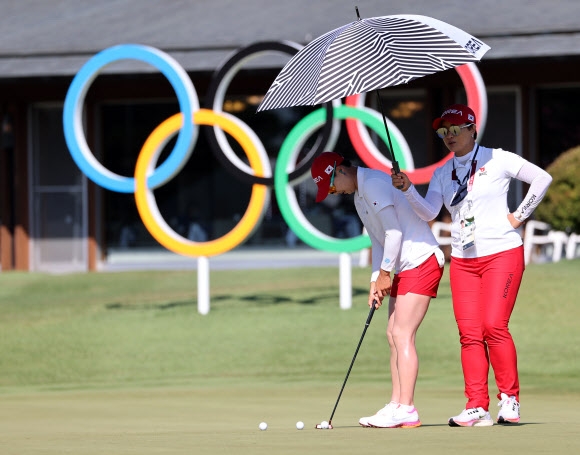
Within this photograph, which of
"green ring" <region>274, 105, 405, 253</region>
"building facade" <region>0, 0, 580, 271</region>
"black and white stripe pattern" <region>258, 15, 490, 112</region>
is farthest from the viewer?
"building facade" <region>0, 0, 580, 271</region>

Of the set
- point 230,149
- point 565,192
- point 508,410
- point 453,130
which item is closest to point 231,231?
point 230,149

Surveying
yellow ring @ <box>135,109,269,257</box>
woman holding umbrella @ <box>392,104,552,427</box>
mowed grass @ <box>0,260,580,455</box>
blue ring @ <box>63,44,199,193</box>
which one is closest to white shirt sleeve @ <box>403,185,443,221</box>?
woman holding umbrella @ <box>392,104,552,427</box>

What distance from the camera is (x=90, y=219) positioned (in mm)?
21984

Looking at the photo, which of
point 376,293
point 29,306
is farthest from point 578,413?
point 29,306

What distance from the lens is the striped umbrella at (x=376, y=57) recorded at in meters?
6.76

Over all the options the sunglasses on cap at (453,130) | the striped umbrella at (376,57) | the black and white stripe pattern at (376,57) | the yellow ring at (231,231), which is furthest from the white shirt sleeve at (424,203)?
the yellow ring at (231,231)

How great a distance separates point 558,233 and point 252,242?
611 centimetres

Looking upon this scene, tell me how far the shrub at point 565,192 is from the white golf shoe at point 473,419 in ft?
35.1

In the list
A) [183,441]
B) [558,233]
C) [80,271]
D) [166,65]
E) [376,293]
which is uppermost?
[166,65]

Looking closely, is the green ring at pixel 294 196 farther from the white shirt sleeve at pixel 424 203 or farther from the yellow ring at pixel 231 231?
the white shirt sleeve at pixel 424 203

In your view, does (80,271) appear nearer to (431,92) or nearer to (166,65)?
(431,92)

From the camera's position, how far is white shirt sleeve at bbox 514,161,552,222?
6.87m

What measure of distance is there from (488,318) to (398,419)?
0.78 metres

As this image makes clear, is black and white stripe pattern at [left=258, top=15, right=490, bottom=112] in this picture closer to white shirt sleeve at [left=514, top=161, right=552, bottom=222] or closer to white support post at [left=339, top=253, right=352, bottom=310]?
white shirt sleeve at [left=514, top=161, right=552, bottom=222]
